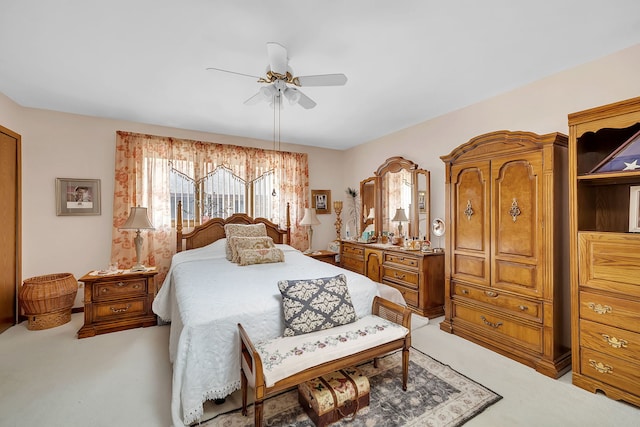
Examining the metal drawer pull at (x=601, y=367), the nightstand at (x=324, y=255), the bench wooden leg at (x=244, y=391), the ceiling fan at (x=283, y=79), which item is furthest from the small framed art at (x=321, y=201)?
the metal drawer pull at (x=601, y=367)

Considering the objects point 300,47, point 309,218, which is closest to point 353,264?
point 309,218

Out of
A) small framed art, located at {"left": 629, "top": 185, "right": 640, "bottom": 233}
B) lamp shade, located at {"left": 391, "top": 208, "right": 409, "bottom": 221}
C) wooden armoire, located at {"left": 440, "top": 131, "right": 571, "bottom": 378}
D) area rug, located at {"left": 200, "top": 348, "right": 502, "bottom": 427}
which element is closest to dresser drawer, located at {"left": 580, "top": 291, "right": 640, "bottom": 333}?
wooden armoire, located at {"left": 440, "top": 131, "right": 571, "bottom": 378}

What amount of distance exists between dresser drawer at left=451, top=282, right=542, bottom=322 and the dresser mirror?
3.37 ft

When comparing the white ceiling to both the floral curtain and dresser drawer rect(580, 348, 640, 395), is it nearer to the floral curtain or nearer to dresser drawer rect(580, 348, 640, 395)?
the floral curtain

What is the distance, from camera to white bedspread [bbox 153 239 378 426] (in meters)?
1.71

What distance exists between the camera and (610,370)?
1938 mm

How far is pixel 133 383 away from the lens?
2.16 meters

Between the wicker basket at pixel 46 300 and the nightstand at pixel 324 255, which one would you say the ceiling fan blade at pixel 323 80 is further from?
the wicker basket at pixel 46 300

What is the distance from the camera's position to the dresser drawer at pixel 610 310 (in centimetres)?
184

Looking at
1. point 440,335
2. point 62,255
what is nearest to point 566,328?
point 440,335

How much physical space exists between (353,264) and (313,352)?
3002 millimetres

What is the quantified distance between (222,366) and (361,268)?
115 inches

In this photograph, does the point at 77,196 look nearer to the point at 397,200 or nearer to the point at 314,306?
the point at 314,306

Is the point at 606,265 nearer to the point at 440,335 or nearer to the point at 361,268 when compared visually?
the point at 440,335
